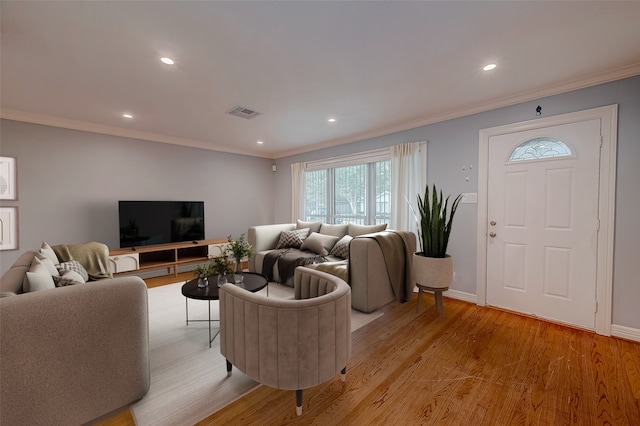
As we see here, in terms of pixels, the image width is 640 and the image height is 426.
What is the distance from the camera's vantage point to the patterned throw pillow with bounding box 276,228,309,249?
4340mm

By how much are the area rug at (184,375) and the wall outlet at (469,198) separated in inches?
69.2

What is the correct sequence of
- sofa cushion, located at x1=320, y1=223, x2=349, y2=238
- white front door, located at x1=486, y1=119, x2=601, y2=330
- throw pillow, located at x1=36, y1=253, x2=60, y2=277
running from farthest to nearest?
sofa cushion, located at x1=320, y1=223, x2=349, y2=238 → white front door, located at x1=486, y1=119, x2=601, y2=330 → throw pillow, located at x1=36, y1=253, x2=60, y2=277

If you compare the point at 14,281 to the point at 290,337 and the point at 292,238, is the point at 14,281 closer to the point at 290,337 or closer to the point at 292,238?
the point at 290,337

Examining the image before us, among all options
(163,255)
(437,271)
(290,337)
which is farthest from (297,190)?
(290,337)

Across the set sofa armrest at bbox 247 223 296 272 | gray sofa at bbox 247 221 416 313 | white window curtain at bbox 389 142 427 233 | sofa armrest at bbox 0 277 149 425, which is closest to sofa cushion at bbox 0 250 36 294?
sofa armrest at bbox 0 277 149 425

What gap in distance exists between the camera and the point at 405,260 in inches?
125

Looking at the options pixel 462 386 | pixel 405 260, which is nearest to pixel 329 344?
pixel 462 386

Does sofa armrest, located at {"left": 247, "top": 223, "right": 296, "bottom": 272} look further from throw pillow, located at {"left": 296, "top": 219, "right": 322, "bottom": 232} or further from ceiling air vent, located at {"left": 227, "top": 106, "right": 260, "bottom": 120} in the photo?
ceiling air vent, located at {"left": 227, "top": 106, "right": 260, "bottom": 120}

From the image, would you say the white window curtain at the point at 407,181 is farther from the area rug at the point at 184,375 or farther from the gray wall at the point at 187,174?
the area rug at the point at 184,375

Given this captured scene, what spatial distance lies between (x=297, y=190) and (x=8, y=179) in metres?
4.07

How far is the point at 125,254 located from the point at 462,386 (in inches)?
170

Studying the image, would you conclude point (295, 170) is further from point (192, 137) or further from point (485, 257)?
point (485, 257)

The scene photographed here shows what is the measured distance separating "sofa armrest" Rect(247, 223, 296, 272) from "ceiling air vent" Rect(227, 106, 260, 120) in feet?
5.92

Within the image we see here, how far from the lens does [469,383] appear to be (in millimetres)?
1794
